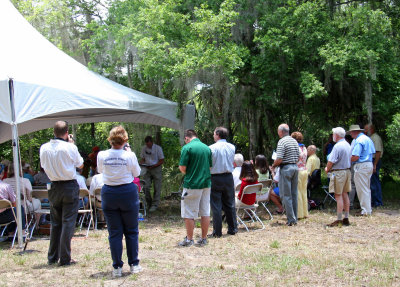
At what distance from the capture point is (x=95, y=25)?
11477mm

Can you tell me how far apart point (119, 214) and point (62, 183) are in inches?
35.4

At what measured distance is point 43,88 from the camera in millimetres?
7105

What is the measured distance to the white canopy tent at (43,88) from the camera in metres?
6.62

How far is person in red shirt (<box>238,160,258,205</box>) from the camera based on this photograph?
7.45 meters

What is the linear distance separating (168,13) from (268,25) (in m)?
2.01

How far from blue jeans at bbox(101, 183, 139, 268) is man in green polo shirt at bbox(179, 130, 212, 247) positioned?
4.70 feet

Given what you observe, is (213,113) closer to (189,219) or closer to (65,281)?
(189,219)

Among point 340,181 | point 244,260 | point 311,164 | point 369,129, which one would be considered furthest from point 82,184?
point 369,129

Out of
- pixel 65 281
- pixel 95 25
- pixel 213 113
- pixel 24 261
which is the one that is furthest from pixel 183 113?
pixel 65 281

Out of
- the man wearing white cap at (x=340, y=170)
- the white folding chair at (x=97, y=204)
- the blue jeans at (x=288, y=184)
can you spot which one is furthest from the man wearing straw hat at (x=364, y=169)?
the white folding chair at (x=97, y=204)

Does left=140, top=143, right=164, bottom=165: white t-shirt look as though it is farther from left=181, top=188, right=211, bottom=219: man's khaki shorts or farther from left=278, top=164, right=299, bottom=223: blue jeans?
left=181, top=188, right=211, bottom=219: man's khaki shorts

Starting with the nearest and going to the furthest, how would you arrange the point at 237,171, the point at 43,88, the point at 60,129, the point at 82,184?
1. the point at 60,129
2. the point at 43,88
3. the point at 82,184
4. the point at 237,171

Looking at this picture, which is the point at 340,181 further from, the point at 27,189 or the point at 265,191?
the point at 27,189

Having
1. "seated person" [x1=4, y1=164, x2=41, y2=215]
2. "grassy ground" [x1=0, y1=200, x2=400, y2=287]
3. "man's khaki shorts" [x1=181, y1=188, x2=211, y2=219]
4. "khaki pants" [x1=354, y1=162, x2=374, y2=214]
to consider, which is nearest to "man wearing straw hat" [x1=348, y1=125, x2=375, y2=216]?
"khaki pants" [x1=354, y1=162, x2=374, y2=214]
